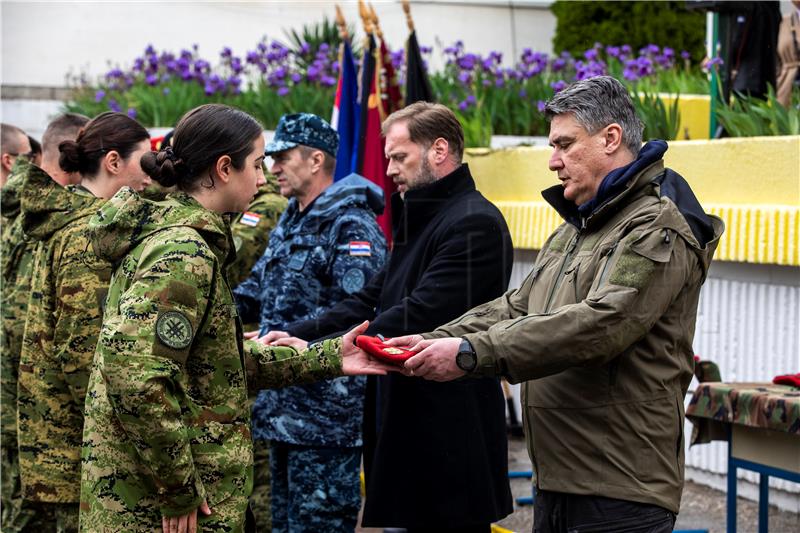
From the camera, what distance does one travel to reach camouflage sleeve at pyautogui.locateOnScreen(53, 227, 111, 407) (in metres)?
4.25

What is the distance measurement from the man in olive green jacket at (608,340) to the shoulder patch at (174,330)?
694 millimetres

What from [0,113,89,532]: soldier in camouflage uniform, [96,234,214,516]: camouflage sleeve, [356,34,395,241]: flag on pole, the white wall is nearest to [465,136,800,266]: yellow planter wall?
[356,34,395,241]: flag on pole

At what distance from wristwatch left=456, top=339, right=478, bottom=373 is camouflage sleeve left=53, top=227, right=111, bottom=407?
69.4 inches

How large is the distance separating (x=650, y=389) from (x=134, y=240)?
1.47 m

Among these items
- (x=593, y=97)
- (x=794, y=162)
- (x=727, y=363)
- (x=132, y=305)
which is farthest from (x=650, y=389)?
(x=727, y=363)

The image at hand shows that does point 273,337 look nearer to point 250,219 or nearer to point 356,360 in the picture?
point 356,360

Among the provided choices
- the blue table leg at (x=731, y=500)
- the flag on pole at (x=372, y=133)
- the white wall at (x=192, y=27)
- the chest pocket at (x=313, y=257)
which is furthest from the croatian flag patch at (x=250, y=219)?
the white wall at (x=192, y=27)

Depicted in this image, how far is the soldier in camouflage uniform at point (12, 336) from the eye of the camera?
494 cm

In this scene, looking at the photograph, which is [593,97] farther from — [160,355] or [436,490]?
[436,490]

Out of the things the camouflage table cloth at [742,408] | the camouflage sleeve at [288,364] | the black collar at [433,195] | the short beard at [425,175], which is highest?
the short beard at [425,175]

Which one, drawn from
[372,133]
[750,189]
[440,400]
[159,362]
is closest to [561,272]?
[440,400]

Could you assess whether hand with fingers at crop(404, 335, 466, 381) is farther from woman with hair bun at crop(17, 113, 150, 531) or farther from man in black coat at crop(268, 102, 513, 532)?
woman with hair bun at crop(17, 113, 150, 531)

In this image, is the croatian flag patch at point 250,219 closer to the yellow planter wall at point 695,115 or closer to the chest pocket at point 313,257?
the chest pocket at point 313,257

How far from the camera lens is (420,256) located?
4344 mm
